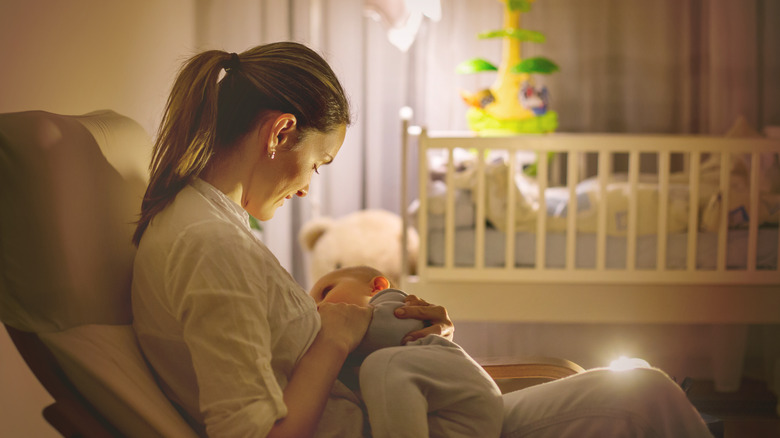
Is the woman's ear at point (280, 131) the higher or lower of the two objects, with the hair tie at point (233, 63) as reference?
lower

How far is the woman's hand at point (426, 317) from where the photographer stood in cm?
96

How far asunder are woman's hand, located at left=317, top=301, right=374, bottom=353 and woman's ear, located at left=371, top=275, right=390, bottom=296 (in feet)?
0.39

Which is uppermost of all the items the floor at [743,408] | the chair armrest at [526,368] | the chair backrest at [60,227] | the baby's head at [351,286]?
the chair backrest at [60,227]

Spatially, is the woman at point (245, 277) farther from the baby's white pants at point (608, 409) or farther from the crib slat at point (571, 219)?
the crib slat at point (571, 219)

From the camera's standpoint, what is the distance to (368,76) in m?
3.22

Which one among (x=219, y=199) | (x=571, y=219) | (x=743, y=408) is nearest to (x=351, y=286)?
(x=219, y=199)

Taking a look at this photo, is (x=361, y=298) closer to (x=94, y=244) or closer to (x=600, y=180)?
(x=94, y=244)

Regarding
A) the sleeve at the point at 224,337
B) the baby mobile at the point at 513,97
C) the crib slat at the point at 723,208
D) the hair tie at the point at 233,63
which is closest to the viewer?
the sleeve at the point at 224,337

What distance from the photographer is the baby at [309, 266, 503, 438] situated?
0.85 m

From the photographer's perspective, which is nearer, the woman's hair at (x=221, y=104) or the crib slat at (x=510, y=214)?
the woman's hair at (x=221, y=104)

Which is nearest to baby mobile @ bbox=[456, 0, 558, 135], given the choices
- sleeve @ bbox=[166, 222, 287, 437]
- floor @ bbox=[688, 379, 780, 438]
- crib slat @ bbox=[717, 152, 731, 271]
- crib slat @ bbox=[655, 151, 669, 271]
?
crib slat @ bbox=[655, 151, 669, 271]

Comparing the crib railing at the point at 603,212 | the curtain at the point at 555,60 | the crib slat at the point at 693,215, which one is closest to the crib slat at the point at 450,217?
the crib railing at the point at 603,212

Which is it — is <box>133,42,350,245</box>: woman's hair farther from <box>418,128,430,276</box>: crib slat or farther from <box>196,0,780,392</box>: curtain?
<box>196,0,780,392</box>: curtain

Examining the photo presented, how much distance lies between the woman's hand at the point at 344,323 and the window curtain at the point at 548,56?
7.50ft
